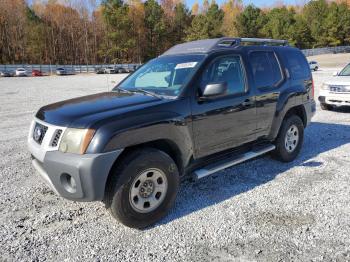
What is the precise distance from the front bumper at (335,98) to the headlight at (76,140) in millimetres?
8520

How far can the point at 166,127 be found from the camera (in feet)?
12.2

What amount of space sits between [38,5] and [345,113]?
267 feet

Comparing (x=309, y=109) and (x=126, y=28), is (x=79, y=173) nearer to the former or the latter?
(x=309, y=109)

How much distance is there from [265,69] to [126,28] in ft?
231

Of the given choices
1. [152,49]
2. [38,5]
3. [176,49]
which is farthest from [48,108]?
[38,5]

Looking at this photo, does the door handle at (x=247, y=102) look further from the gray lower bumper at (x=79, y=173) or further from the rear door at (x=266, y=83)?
the gray lower bumper at (x=79, y=173)

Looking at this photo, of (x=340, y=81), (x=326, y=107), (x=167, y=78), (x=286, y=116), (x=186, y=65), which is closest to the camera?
(x=186, y=65)

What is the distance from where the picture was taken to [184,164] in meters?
3.99

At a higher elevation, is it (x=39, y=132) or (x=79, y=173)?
(x=39, y=132)

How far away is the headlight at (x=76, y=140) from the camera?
323 centimetres

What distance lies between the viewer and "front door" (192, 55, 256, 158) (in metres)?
4.11

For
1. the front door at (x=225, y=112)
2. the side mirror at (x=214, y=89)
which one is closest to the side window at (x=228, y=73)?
the front door at (x=225, y=112)

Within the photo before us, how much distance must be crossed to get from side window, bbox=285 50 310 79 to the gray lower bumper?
3.65 metres

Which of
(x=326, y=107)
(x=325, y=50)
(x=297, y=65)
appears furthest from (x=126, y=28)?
(x=297, y=65)
